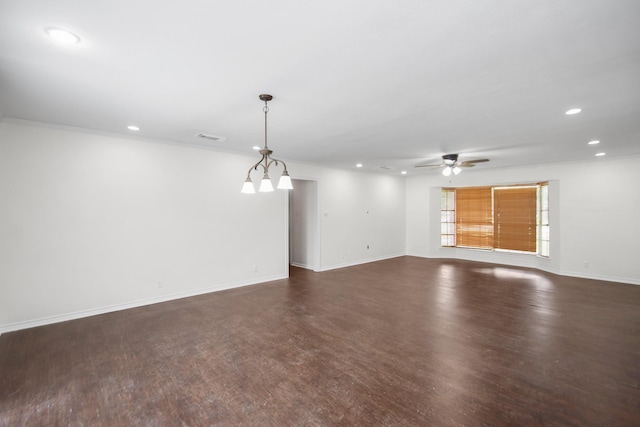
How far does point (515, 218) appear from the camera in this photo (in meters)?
7.98

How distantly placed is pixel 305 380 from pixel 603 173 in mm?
7769

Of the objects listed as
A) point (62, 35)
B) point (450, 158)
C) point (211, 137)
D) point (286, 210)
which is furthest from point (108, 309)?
point (450, 158)

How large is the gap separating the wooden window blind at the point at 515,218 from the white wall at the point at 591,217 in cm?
45

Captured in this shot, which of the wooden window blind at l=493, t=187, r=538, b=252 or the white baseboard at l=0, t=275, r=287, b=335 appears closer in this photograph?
the white baseboard at l=0, t=275, r=287, b=335

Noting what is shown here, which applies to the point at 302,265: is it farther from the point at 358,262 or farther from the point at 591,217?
the point at 591,217

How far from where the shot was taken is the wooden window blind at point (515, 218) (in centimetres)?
770

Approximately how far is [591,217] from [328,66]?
24.4 ft

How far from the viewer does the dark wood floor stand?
219 cm

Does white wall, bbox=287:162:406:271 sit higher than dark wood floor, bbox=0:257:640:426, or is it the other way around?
white wall, bbox=287:162:406:271

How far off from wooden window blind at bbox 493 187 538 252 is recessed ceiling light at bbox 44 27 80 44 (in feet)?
31.0

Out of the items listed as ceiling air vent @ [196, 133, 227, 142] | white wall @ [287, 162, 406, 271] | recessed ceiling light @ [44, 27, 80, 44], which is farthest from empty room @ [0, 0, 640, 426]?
white wall @ [287, 162, 406, 271]

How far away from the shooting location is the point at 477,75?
2.41 metres

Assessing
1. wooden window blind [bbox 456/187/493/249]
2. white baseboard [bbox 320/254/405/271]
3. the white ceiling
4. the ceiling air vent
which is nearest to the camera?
the white ceiling

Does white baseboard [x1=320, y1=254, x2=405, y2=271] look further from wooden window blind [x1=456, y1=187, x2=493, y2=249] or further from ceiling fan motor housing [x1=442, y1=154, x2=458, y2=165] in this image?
ceiling fan motor housing [x1=442, y1=154, x2=458, y2=165]
